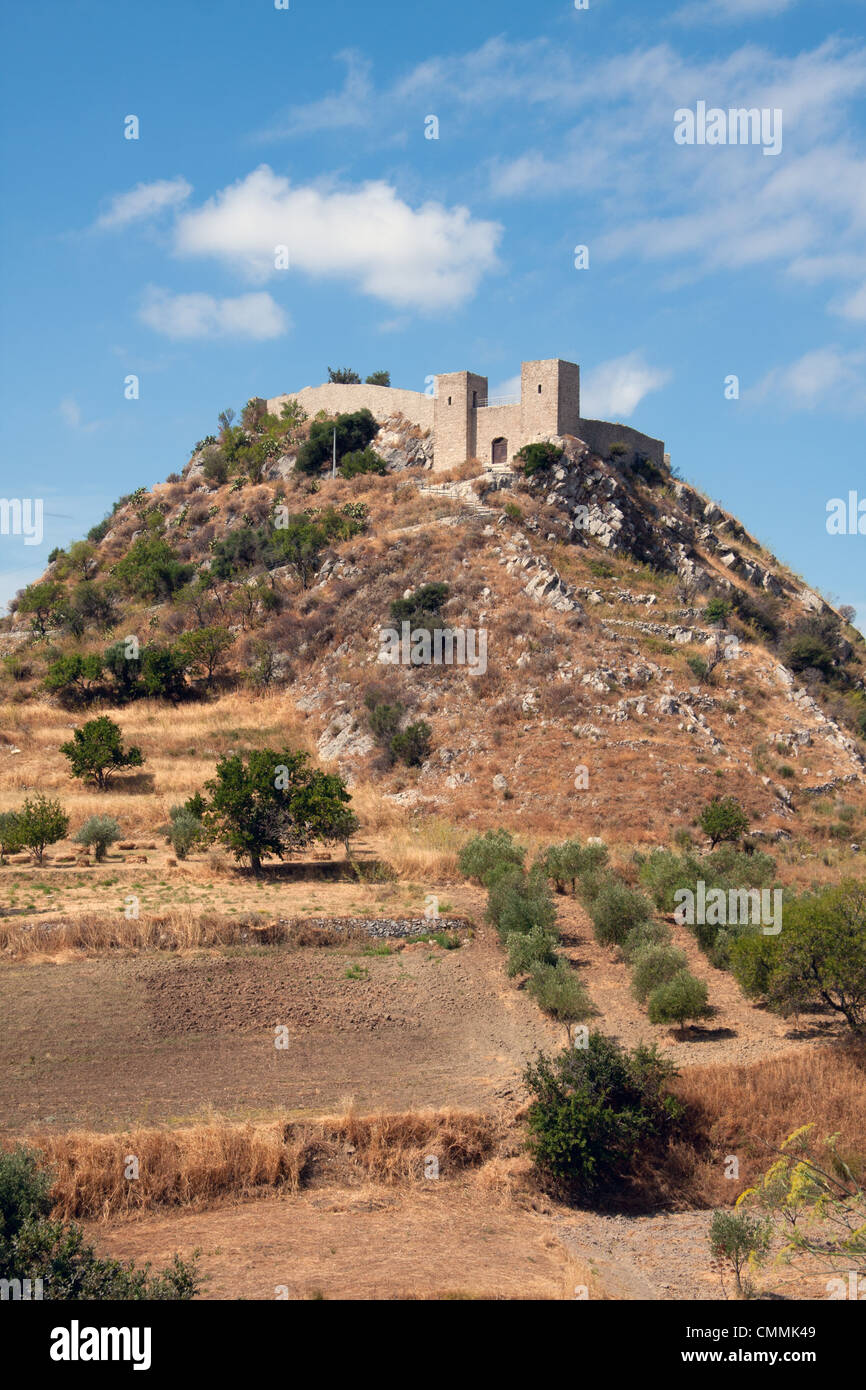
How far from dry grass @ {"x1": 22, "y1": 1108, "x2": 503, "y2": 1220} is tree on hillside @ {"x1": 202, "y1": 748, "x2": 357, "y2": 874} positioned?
12.8 m

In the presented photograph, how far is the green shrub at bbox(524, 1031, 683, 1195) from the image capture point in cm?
1249

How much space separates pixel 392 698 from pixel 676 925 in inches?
681

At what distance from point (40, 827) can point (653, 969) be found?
15.7 m

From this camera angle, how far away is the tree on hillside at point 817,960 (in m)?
15.5

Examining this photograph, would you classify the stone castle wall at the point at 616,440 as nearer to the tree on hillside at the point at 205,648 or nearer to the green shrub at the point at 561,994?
the tree on hillside at the point at 205,648

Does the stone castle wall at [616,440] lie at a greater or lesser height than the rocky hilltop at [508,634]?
greater

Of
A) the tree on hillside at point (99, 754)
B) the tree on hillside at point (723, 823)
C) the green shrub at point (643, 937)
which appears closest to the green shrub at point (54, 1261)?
the green shrub at point (643, 937)

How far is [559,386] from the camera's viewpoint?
4478 centimetres

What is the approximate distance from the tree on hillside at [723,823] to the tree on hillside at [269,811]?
9625 mm

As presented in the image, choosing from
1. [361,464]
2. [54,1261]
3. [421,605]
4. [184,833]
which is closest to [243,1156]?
[54,1261]

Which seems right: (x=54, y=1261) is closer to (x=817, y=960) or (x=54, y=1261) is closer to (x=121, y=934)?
(x=121, y=934)

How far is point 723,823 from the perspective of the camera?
27391 mm
